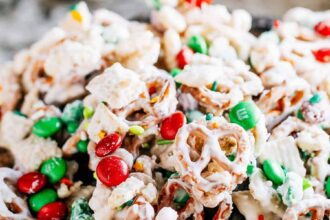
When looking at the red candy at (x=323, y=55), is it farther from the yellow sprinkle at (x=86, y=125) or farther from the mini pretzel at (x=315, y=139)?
the yellow sprinkle at (x=86, y=125)

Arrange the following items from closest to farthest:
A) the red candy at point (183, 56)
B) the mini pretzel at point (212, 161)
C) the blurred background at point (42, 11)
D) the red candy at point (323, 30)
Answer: the mini pretzel at point (212, 161) → the red candy at point (183, 56) → the red candy at point (323, 30) → the blurred background at point (42, 11)

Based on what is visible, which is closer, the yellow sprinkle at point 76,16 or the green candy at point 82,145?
the green candy at point 82,145

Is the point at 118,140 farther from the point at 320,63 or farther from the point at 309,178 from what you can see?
the point at 320,63

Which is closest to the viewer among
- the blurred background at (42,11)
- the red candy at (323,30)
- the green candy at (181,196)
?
the green candy at (181,196)

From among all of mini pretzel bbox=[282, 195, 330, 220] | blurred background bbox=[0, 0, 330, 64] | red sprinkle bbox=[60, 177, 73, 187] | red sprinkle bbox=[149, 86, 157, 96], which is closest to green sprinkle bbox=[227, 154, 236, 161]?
mini pretzel bbox=[282, 195, 330, 220]

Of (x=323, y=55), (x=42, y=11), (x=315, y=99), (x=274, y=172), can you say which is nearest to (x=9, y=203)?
(x=274, y=172)

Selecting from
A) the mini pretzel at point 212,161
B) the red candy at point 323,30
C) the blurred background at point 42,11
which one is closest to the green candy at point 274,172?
the mini pretzel at point 212,161
